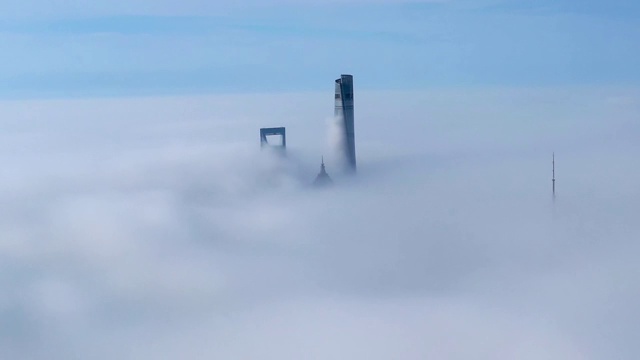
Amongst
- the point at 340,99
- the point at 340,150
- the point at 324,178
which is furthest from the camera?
the point at 324,178

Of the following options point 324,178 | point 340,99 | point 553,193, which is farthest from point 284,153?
point 553,193

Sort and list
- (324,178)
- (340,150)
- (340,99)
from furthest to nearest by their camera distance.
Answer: (324,178), (340,150), (340,99)

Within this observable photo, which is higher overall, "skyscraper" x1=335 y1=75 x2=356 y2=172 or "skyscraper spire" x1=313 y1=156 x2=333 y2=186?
"skyscraper" x1=335 y1=75 x2=356 y2=172

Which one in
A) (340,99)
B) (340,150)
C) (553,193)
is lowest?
(553,193)

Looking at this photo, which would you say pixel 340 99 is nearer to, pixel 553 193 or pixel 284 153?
Result: pixel 284 153

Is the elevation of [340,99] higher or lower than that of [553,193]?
higher

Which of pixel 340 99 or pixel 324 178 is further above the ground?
pixel 340 99

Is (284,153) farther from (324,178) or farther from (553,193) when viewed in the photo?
(553,193)

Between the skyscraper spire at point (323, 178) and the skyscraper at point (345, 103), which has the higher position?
the skyscraper at point (345, 103)

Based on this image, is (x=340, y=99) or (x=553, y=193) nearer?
(x=340, y=99)

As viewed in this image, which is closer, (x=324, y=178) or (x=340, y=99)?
(x=340, y=99)
